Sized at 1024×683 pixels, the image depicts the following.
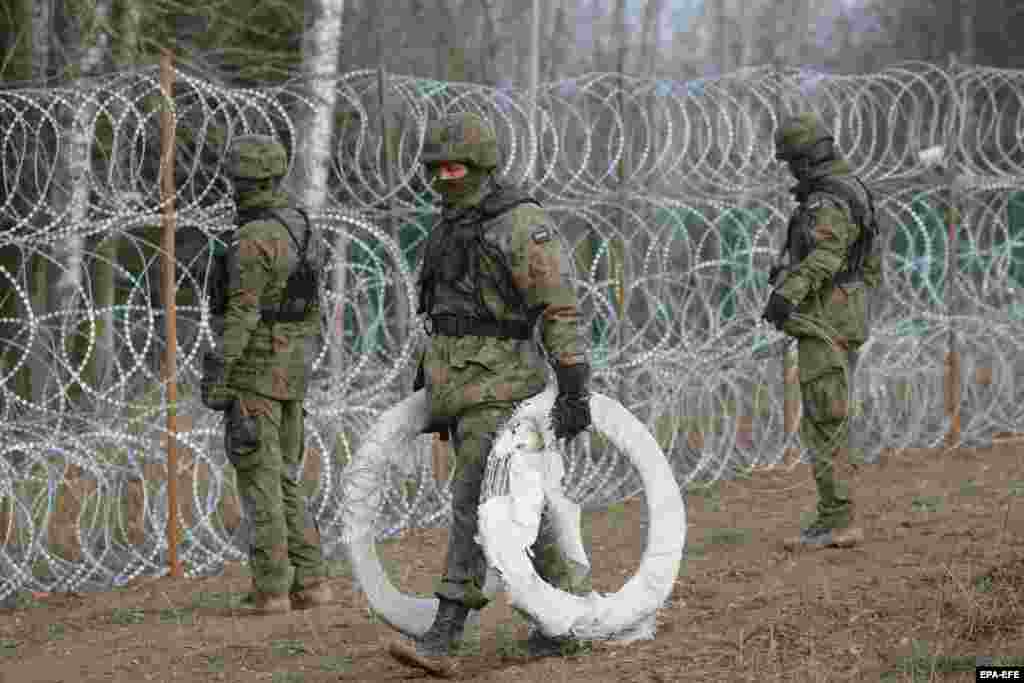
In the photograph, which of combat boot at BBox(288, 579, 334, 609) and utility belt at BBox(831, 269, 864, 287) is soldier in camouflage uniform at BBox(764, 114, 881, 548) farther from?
combat boot at BBox(288, 579, 334, 609)

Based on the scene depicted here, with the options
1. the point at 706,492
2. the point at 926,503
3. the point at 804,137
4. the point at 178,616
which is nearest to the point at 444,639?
the point at 178,616

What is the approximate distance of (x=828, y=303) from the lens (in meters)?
8.54

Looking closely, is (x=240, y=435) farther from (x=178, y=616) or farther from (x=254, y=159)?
(x=254, y=159)

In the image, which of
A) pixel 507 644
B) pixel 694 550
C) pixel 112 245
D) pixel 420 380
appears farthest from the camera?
pixel 112 245

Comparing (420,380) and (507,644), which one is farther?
(507,644)

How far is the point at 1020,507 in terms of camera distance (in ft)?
31.5

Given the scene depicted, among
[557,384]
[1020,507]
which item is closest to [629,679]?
[557,384]

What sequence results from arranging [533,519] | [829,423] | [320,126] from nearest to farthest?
[533,519] → [829,423] → [320,126]

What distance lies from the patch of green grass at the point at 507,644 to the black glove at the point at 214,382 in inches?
59.8

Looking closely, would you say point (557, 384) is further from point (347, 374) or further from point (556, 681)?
point (347, 374)

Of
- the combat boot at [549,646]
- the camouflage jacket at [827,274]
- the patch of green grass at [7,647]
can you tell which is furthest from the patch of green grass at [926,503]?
the patch of green grass at [7,647]

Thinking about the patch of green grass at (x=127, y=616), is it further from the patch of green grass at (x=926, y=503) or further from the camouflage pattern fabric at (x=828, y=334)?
the patch of green grass at (x=926, y=503)

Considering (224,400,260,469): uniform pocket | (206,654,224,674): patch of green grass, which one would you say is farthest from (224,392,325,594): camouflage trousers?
(206,654,224,674): patch of green grass

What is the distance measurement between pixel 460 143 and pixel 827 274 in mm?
2754
